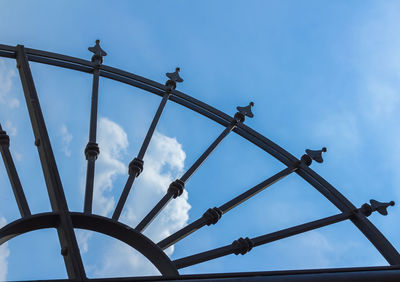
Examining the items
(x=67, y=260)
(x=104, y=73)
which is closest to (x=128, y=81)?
(x=104, y=73)

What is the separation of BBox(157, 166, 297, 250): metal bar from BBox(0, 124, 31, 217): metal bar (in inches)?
87.3

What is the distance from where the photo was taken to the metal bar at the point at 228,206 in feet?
30.1

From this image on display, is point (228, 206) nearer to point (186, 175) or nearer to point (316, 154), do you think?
point (186, 175)

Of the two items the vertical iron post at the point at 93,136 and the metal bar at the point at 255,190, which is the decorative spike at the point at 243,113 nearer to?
the metal bar at the point at 255,190

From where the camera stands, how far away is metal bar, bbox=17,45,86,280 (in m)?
6.78

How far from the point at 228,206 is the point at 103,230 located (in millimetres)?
2649

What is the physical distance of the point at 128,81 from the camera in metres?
13.0

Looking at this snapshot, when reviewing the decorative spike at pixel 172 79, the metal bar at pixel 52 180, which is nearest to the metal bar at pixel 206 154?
the decorative spike at pixel 172 79

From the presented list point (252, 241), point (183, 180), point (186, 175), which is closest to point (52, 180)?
point (183, 180)

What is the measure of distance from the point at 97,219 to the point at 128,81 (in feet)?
16.8

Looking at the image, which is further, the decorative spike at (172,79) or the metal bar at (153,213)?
the decorative spike at (172,79)

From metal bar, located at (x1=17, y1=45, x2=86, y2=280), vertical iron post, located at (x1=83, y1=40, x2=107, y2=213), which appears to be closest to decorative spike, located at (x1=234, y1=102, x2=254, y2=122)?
vertical iron post, located at (x1=83, y1=40, x2=107, y2=213)

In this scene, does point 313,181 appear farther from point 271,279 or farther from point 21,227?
point 271,279

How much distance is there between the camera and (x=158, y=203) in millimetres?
9984
